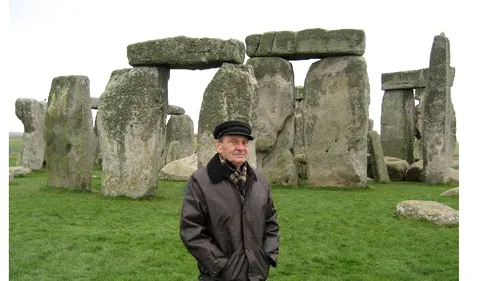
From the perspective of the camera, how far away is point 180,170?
47.1 ft

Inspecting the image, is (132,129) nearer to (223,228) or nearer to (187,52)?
(187,52)

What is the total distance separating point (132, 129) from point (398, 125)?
1038cm

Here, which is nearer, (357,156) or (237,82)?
(237,82)

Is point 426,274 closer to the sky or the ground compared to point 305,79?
closer to the ground

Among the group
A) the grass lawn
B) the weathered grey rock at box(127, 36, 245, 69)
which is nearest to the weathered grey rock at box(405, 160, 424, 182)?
the grass lawn

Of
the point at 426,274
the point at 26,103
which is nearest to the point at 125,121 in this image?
the point at 426,274

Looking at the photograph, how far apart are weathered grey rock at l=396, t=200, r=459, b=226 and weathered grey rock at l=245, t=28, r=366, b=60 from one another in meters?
5.39

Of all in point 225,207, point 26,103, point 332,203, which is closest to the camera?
point 225,207

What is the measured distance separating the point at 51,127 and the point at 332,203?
578cm

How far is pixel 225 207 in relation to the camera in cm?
335

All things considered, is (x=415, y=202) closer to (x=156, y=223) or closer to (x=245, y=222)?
(x=156, y=223)

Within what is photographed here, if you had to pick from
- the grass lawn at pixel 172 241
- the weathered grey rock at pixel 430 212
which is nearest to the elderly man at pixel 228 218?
the grass lawn at pixel 172 241

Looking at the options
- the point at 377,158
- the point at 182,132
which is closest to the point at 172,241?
the point at 377,158

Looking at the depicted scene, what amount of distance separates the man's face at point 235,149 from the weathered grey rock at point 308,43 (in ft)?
32.6
